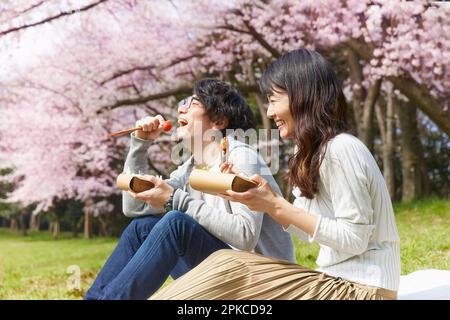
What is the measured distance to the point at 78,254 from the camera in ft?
22.1

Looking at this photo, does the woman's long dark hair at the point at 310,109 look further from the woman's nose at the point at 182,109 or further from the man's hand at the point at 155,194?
the woman's nose at the point at 182,109

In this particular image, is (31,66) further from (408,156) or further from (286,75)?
(286,75)

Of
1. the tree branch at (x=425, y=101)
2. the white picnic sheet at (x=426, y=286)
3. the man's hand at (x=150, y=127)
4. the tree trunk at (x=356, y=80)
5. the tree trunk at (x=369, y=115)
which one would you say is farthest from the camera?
the tree trunk at (x=356, y=80)

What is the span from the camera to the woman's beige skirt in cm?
131

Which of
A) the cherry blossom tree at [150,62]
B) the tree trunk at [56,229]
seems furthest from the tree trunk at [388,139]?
the tree trunk at [56,229]

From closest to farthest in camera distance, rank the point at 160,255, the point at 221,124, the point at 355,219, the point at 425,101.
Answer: the point at 355,219
the point at 160,255
the point at 221,124
the point at 425,101

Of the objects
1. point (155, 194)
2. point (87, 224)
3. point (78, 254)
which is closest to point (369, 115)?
point (78, 254)

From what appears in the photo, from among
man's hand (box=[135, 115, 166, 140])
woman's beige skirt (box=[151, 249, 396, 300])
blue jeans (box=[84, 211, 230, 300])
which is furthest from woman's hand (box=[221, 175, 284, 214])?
man's hand (box=[135, 115, 166, 140])

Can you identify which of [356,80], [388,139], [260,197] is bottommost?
[260,197]

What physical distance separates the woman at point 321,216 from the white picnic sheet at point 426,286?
413 mm

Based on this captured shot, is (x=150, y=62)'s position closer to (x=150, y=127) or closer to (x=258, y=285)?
(x=150, y=127)

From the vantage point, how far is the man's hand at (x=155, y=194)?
1.58m

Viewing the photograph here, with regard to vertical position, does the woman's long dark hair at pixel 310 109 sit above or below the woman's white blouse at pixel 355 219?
above

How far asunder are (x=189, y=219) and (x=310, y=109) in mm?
415
